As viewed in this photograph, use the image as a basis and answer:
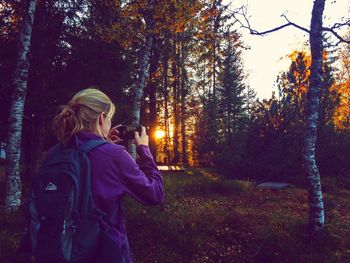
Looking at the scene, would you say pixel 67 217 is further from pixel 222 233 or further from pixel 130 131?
pixel 222 233

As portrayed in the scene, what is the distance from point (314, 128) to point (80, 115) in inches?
239

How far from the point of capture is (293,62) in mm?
16391

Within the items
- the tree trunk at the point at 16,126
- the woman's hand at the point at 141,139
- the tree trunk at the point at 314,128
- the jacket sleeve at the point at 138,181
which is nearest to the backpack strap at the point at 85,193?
the jacket sleeve at the point at 138,181

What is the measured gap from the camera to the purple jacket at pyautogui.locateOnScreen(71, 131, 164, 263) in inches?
87.6

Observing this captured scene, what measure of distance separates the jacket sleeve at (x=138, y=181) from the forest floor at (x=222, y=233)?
12.5ft

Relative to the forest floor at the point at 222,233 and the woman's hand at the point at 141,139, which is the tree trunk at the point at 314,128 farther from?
the woman's hand at the point at 141,139

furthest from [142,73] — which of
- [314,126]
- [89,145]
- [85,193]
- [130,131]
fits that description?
[85,193]

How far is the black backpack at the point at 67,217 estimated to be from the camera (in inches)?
81.1

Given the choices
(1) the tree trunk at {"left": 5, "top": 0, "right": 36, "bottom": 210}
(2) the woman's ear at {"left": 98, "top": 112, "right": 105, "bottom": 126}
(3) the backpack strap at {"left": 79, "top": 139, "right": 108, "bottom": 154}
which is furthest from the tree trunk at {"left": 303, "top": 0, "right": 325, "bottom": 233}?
(1) the tree trunk at {"left": 5, "top": 0, "right": 36, "bottom": 210}

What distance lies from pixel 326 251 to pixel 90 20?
11803 mm

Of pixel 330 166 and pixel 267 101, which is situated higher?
pixel 267 101

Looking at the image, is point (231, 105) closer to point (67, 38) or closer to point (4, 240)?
point (67, 38)

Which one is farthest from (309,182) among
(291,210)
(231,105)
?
(231,105)

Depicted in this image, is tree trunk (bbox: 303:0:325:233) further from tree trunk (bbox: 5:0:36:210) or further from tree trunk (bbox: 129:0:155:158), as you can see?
tree trunk (bbox: 5:0:36:210)
